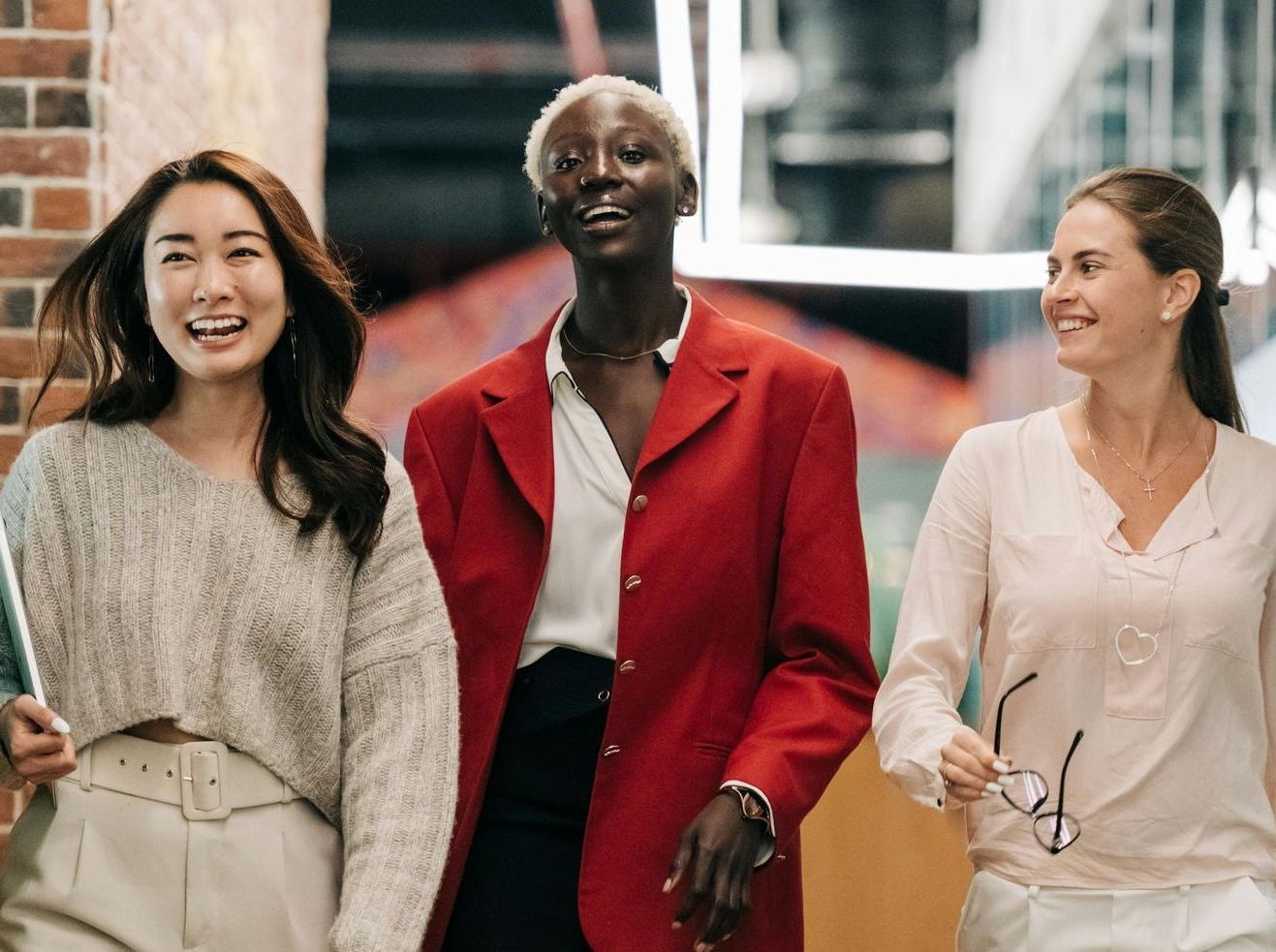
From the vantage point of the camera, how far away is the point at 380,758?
7.09 feet

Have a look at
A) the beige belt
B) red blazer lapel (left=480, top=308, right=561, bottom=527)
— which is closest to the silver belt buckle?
the beige belt

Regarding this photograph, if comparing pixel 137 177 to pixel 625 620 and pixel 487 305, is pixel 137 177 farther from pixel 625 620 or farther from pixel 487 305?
pixel 487 305

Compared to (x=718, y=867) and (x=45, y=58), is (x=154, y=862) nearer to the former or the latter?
(x=718, y=867)

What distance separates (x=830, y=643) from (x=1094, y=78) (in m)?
3.14

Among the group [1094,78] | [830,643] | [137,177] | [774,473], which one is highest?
[1094,78]

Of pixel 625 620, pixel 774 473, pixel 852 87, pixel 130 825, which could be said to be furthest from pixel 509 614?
pixel 852 87

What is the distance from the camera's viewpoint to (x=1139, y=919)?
2.19 meters

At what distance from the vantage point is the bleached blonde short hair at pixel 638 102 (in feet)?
8.11

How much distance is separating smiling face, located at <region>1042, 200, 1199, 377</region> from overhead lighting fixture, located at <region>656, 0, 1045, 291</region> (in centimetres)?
301

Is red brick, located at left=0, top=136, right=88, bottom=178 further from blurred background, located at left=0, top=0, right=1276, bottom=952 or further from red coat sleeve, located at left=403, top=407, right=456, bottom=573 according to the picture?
blurred background, located at left=0, top=0, right=1276, bottom=952

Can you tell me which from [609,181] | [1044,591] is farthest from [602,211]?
[1044,591]

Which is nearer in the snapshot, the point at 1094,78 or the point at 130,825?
the point at 130,825

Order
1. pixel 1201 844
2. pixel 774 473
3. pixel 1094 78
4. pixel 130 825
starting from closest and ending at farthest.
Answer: pixel 130 825
pixel 1201 844
pixel 774 473
pixel 1094 78

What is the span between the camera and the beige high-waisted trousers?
2.01 meters
